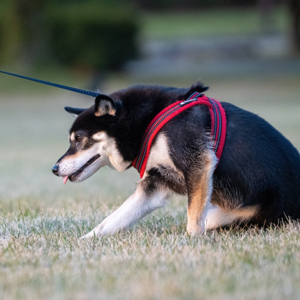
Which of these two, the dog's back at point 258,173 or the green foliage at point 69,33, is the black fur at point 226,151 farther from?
the green foliage at point 69,33

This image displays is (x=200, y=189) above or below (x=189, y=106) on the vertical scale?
below

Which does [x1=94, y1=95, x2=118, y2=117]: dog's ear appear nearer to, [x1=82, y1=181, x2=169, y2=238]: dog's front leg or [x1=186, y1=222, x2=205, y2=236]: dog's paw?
[x1=82, y1=181, x2=169, y2=238]: dog's front leg

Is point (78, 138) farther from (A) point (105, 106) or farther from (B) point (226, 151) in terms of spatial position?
(B) point (226, 151)

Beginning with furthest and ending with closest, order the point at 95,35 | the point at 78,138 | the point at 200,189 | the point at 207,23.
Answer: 1. the point at 207,23
2. the point at 95,35
3. the point at 78,138
4. the point at 200,189

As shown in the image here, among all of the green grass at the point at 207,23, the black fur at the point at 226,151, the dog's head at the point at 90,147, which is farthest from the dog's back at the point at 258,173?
the green grass at the point at 207,23

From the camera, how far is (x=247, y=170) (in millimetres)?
4355

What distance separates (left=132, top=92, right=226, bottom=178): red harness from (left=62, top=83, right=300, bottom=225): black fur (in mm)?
40

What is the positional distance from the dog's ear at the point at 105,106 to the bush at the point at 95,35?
25.0m

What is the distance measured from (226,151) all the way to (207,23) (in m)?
46.2

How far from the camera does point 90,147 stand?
4.59 metres

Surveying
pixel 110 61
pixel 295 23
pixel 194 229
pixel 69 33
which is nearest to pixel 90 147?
pixel 194 229

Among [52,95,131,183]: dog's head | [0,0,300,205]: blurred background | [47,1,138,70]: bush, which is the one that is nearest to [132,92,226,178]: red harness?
[52,95,131,183]: dog's head

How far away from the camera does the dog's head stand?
14.9 feet

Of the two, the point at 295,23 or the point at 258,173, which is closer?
the point at 258,173
